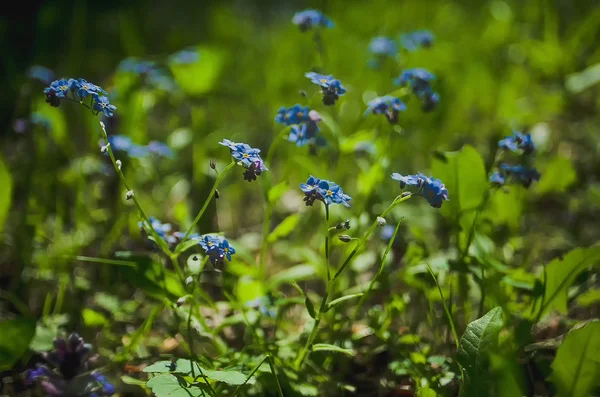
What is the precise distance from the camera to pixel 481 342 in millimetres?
1619

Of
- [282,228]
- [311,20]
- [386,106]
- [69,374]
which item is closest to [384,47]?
[311,20]

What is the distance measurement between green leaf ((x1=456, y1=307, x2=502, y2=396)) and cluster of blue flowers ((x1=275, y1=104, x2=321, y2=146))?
2.65ft

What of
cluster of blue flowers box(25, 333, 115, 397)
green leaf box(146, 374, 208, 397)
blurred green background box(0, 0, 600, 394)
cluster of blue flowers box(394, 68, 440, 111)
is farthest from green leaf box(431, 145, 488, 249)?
cluster of blue flowers box(25, 333, 115, 397)

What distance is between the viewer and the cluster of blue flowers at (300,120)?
198cm

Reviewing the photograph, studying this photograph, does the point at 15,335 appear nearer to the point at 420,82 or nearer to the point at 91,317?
the point at 91,317

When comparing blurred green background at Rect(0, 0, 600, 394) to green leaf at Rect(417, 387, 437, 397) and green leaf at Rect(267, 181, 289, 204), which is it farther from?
green leaf at Rect(417, 387, 437, 397)

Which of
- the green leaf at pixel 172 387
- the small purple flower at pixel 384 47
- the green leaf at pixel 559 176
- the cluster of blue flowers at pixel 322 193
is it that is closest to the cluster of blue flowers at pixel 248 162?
the cluster of blue flowers at pixel 322 193

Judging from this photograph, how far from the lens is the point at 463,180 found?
207 centimetres

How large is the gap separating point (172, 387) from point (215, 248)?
1.27 ft

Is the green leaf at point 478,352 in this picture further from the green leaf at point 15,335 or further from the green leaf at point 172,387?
the green leaf at point 15,335

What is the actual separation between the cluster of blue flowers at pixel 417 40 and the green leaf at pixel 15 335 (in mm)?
2060

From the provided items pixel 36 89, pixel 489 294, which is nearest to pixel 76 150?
pixel 36 89

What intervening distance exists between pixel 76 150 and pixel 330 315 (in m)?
2.05

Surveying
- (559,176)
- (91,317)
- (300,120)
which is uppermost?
(300,120)
